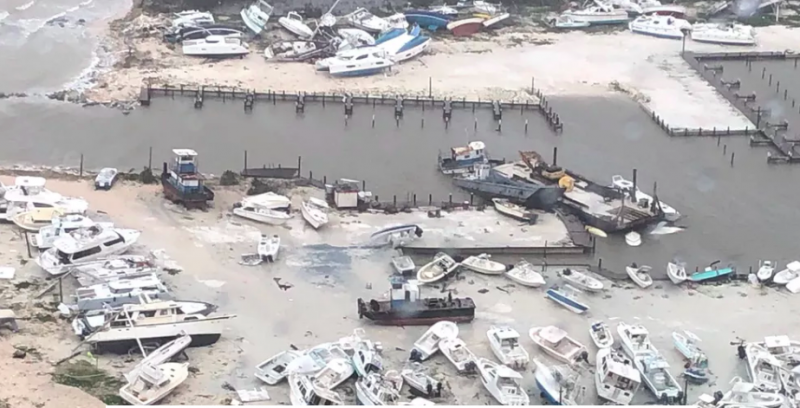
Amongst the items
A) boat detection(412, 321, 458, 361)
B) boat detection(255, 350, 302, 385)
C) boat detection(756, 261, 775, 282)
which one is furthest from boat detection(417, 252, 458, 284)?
boat detection(756, 261, 775, 282)

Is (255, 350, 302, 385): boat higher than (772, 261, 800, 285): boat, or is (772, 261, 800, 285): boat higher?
(255, 350, 302, 385): boat

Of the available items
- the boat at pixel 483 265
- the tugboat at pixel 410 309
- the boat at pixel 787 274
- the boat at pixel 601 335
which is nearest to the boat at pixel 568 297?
the boat at pixel 601 335

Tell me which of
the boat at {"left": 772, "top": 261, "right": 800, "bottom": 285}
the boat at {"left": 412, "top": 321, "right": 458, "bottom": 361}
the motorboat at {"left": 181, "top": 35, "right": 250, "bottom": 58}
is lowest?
the boat at {"left": 772, "top": 261, "right": 800, "bottom": 285}

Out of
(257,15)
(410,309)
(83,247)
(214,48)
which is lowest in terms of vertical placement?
(410,309)

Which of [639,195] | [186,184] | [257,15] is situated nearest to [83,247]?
[186,184]

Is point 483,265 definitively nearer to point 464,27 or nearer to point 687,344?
point 687,344

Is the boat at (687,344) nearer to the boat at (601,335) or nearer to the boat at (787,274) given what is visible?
the boat at (601,335)

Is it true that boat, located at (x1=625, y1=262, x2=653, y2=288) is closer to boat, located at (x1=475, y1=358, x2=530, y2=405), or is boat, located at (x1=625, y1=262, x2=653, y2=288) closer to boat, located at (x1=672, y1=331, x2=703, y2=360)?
boat, located at (x1=672, y1=331, x2=703, y2=360)

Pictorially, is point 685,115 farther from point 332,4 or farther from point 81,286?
point 81,286
